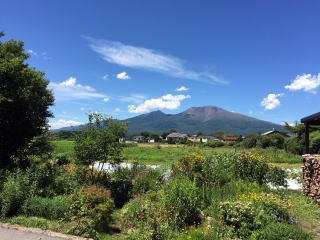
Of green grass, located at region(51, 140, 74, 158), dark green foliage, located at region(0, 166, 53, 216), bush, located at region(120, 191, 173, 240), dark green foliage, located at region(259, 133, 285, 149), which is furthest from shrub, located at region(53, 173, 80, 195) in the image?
dark green foliage, located at region(259, 133, 285, 149)

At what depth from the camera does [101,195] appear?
1009 centimetres

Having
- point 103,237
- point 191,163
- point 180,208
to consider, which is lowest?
point 103,237

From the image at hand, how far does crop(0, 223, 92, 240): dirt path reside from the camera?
332 inches

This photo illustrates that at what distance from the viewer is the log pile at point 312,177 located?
13117mm

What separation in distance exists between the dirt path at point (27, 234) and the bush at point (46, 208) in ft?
2.98

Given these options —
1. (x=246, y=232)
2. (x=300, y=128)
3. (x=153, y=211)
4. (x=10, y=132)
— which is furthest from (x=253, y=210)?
(x=300, y=128)

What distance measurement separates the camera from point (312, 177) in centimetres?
1366

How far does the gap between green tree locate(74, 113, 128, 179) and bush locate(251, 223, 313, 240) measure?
22.0 ft

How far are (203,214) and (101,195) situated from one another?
2742 mm

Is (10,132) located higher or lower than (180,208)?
higher

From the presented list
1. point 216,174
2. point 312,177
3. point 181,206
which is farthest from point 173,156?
point 181,206

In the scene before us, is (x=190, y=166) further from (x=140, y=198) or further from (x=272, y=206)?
(x=272, y=206)

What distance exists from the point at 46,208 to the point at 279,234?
5875 millimetres

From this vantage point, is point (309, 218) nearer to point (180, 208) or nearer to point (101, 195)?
point (180, 208)
